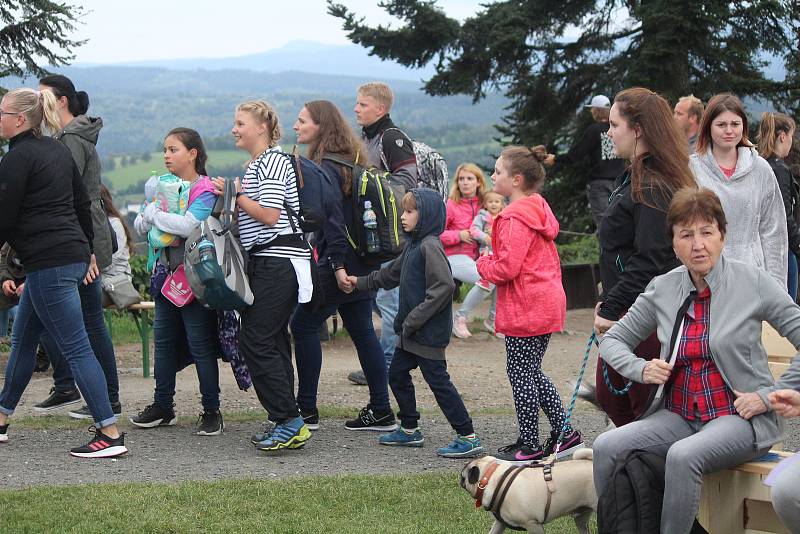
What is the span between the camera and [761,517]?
464cm

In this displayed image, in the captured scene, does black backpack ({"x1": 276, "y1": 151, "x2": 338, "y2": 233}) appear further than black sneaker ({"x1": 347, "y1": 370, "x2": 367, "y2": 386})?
No

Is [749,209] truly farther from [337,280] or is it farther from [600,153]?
[600,153]

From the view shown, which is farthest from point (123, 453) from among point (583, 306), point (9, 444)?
point (583, 306)

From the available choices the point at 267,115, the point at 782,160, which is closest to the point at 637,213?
the point at 267,115

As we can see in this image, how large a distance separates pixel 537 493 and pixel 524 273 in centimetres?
196

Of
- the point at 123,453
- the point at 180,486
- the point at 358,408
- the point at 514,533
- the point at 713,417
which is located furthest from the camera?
the point at 358,408

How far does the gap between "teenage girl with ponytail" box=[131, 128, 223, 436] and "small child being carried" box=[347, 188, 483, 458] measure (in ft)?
3.80

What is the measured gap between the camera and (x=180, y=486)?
591cm

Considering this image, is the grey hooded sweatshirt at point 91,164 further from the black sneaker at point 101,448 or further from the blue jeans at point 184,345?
the black sneaker at point 101,448

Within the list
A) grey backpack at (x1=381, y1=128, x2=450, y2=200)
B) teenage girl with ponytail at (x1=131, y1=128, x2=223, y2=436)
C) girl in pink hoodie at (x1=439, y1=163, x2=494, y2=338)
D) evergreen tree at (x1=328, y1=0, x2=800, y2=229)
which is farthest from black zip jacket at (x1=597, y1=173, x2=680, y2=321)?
evergreen tree at (x1=328, y1=0, x2=800, y2=229)

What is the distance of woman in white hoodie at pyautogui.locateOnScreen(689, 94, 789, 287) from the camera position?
243 inches

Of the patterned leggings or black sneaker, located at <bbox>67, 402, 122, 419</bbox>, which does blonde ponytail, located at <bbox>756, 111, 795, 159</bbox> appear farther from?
black sneaker, located at <bbox>67, 402, 122, 419</bbox>

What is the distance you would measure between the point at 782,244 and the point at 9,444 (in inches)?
187

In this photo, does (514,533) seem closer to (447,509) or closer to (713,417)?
(447,509)
